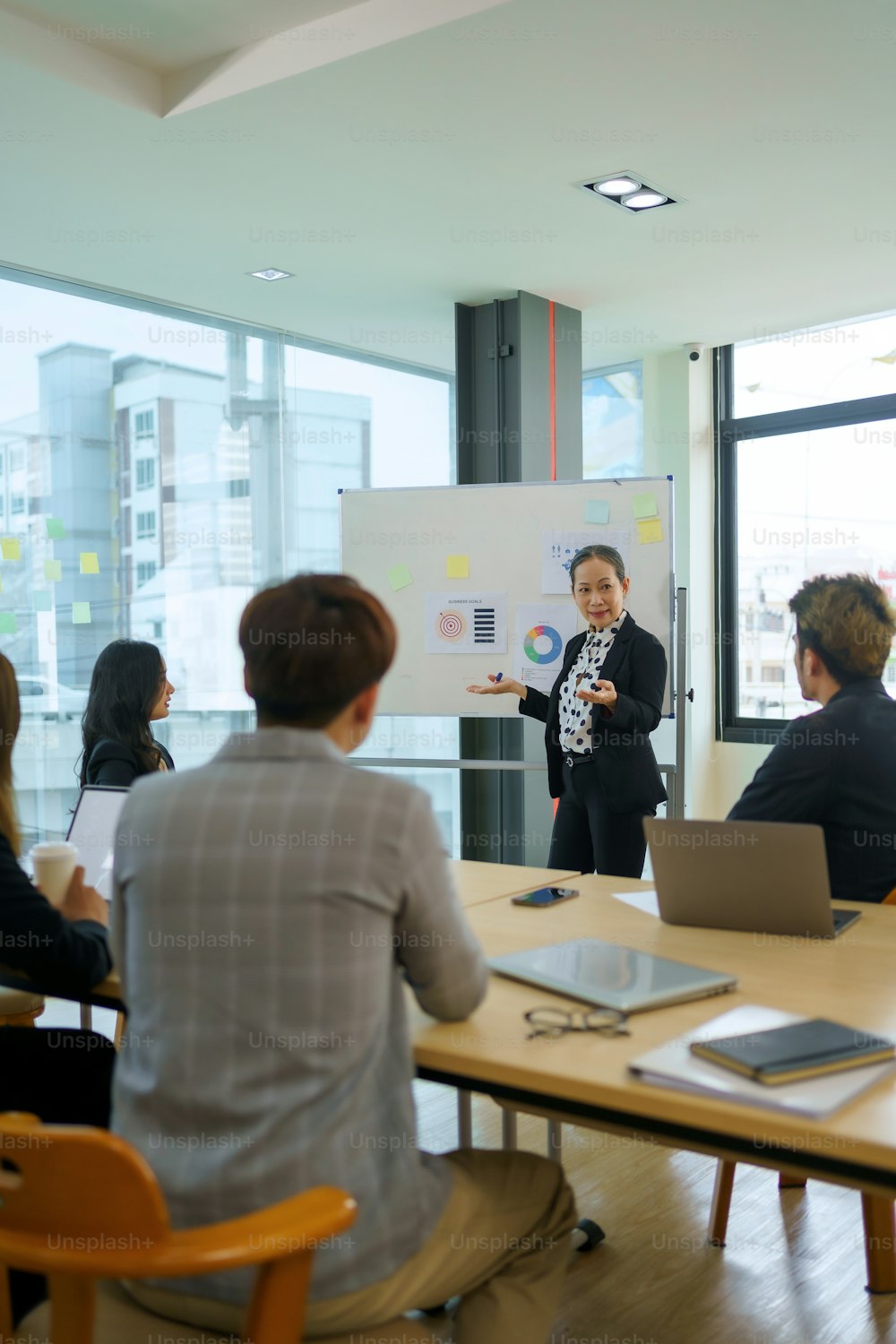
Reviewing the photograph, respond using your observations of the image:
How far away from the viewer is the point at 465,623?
15.9 feet

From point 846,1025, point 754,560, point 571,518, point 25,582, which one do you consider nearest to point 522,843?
point 571,518

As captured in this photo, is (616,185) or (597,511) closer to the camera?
(616,185)

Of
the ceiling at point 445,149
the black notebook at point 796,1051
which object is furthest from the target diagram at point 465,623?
the black notebook at point 796,1051

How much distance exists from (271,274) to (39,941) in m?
3.79

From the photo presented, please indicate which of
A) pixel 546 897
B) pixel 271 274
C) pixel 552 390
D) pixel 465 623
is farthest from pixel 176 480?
pixel 546 897

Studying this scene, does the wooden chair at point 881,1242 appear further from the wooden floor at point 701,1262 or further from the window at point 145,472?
the window at point 145,472

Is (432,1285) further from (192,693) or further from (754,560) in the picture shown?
(754,560)

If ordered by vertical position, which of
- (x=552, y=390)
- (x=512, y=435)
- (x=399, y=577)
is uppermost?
(x=552, y=390)

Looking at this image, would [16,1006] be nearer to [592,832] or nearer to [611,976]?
[611,976]

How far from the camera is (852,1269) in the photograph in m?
2.34

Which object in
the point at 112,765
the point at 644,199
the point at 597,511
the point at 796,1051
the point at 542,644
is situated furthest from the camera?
the point at 542,644

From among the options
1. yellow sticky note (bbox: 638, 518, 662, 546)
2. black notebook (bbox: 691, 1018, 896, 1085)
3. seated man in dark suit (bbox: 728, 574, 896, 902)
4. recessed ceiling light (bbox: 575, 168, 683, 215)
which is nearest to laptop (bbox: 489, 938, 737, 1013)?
black notebook (bbox: 691, 1018, 896, 1085)

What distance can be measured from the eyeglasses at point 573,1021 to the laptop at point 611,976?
0.02 meters

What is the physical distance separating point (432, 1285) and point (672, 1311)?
44.4 inches
